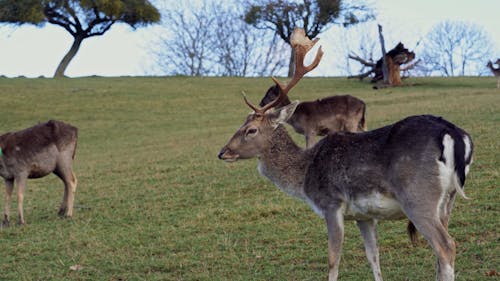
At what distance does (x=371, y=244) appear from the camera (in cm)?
681

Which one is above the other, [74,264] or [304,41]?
[304,41]

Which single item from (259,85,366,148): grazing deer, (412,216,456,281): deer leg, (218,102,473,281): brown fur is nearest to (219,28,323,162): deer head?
(218,102,473,281): brown fur

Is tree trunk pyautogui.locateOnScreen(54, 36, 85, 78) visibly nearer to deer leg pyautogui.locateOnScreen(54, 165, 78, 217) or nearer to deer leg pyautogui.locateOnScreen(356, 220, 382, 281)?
deer leg pyautogui.locateOnScreen(54, 165, 78, 217)

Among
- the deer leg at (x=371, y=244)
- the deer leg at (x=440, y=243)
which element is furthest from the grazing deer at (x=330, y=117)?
the deer leg at (x=440, y=243)

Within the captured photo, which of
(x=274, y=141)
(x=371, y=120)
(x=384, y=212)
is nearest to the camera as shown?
(x=384, y=212)

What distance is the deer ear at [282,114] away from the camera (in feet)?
24.7

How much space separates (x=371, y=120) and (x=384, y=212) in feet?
51.1

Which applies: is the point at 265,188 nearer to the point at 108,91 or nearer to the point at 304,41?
the point at 304,41

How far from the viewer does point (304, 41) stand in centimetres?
870

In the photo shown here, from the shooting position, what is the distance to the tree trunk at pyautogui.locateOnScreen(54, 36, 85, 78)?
160 feet

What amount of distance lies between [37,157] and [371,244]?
6.93 m

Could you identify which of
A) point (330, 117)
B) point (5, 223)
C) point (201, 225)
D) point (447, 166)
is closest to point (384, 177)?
point (447, 166)

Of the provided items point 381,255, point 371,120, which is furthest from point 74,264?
point 371,120

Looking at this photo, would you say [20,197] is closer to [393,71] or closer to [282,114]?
[282,114]
